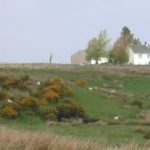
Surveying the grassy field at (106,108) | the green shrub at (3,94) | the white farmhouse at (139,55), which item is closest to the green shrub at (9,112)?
the grassy field at (106,108)

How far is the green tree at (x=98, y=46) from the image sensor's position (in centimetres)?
13512

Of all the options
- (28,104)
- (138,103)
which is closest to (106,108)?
(138,103)

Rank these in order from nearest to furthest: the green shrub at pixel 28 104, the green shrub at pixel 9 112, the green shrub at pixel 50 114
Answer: the green shrub at pixel 9 112
the green shrub at pixel 50 114
the green shrub at pixel 28 104

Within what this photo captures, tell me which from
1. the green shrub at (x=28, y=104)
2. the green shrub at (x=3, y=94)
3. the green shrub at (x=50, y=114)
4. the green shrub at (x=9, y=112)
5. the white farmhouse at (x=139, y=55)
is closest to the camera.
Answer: the green shrub at (x=9, y=112)

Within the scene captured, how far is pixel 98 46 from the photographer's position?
5315 inches

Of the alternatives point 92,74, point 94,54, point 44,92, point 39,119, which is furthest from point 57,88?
point 94,54

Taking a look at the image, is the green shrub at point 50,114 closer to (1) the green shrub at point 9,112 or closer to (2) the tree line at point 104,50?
(1) the green shrub at point 9,112

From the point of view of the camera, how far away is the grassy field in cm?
2879

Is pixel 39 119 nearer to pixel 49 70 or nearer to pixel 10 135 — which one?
pixel 10 135

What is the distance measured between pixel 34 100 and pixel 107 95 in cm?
1151

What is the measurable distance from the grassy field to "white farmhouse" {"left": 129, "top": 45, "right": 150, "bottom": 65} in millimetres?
76504

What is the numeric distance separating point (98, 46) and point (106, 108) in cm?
9064

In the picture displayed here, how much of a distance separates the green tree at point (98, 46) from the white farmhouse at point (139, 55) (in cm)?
2618

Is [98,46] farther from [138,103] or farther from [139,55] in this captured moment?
[138,103]
